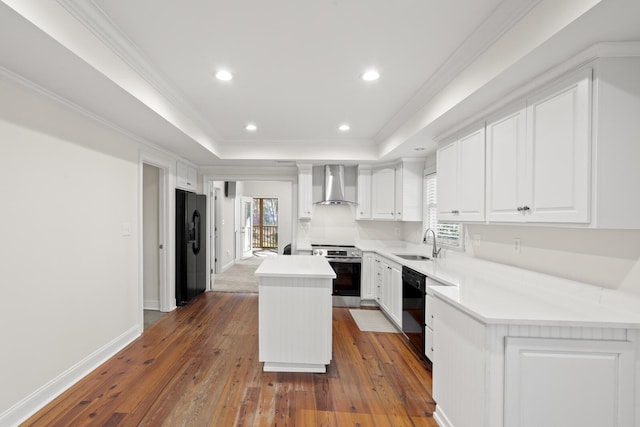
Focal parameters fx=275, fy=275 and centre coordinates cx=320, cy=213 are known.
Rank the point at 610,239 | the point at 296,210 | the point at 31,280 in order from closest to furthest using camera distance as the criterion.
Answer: the point at 610,239 < the point at 31,280 < the point at 296,210

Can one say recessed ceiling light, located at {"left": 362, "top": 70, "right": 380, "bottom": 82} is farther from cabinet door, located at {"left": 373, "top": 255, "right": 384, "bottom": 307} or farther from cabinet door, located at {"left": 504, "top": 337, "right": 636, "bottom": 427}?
cabinet door, located at {"left": 373, "top": 255, "right": 384, "bottom": 307}

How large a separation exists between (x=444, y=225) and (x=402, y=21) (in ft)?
8.14

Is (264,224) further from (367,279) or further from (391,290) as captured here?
(391,290)

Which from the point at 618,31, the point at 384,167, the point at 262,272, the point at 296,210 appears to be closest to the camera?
the point at 618,31

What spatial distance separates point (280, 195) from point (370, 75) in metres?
6.69

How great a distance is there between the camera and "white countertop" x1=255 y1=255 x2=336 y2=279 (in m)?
2.37

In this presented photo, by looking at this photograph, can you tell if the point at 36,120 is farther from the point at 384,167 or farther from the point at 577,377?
the point at 384,167

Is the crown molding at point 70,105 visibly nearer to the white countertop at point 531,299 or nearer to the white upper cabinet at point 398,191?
the white countertop at point 531,299

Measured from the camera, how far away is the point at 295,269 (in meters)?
2.54

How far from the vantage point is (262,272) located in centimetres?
239

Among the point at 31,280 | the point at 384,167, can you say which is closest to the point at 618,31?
the point at 384,167

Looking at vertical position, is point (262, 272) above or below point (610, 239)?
below

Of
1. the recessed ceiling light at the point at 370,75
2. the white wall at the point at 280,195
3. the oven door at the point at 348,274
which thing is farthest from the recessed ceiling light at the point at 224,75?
the white wall at the point at 280,195

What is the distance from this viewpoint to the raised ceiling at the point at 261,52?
1.51m
